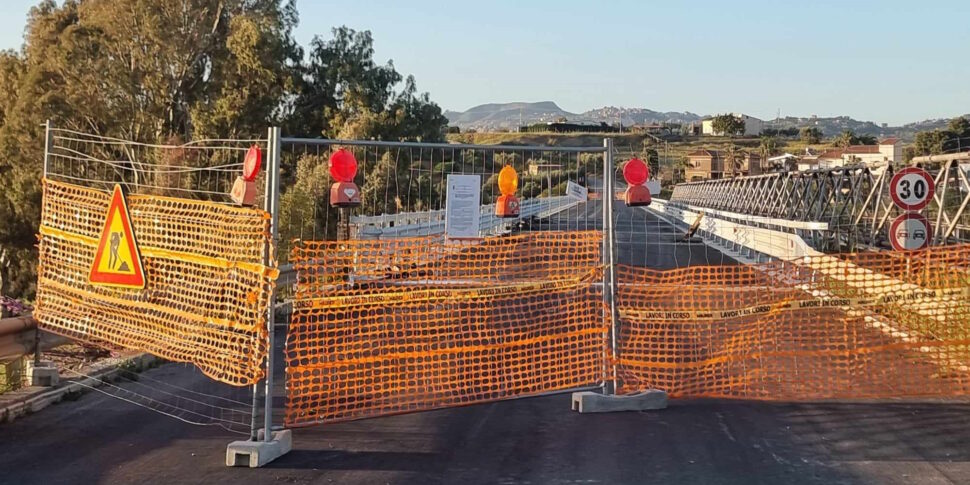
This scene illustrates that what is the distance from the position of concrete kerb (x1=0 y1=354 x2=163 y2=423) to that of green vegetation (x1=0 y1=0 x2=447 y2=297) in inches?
1083

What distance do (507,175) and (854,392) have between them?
442cm

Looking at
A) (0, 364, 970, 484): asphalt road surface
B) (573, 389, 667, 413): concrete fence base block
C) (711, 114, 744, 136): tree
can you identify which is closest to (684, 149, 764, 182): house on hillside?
(711, 114, 744, 136): tree

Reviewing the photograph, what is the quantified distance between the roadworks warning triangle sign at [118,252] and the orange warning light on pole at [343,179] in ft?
5.96

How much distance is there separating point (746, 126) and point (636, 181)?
7063 inches

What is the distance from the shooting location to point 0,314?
8859 millimetres

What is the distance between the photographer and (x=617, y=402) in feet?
27.2

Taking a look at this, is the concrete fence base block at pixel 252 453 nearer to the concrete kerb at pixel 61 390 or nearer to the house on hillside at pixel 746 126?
the concrete kerb at pixel 61 390

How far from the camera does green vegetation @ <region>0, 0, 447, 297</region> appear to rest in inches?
1404

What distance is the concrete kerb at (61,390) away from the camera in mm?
7844

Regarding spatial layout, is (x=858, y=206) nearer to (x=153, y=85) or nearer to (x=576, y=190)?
(x=576, y=190)

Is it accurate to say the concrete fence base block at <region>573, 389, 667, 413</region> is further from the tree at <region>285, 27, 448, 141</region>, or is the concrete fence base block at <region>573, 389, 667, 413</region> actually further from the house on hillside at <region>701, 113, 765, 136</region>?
the house on hillside at <region>701, 113, 765, 136</region>

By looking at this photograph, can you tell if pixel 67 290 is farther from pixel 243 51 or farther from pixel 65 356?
pixel 243 51

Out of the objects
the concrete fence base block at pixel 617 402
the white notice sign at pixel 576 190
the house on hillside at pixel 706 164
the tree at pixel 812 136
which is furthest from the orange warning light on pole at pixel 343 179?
the tree at pixel 812 136

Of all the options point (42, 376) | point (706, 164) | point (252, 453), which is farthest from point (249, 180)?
point (706, 164)
